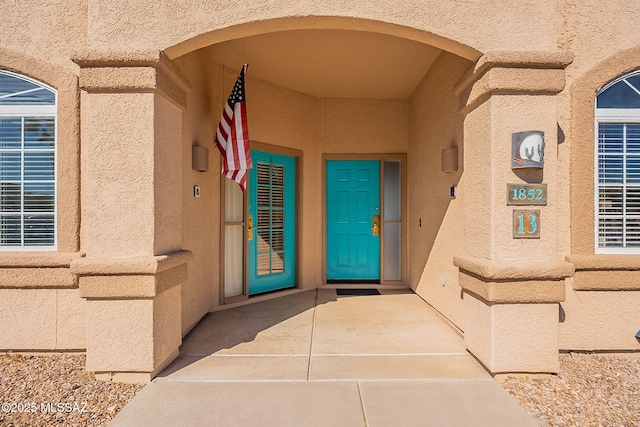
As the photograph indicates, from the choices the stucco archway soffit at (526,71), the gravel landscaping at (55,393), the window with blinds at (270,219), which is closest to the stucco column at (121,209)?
the gravel landscaping at (55,393)

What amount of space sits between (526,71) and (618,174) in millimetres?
1630

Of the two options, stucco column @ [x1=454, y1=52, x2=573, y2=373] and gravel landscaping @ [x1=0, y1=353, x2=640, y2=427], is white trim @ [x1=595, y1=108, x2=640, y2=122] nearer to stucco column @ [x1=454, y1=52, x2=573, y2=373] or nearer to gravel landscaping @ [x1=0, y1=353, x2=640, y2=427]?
stucco column @ [x1=454, y1=52, x2=573, y2=373]

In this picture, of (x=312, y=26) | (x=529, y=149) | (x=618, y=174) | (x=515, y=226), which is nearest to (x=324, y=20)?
(x=312, y=26)

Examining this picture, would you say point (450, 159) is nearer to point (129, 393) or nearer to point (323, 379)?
→ point (323, 379)

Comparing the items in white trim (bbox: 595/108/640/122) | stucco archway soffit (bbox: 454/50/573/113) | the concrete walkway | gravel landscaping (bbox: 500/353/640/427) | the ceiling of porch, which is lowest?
gravel landscaping (bbox: 500/353/640/427)

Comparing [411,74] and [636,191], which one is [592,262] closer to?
[636,191]

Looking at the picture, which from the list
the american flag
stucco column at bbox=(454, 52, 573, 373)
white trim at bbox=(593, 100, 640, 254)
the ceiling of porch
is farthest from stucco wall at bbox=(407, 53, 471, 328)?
the american flag

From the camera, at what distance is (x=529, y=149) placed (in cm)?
296

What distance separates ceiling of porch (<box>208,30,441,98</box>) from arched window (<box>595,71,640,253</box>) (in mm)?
2039

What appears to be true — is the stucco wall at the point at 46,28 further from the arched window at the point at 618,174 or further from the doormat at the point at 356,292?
the arched window at the point at 618,174

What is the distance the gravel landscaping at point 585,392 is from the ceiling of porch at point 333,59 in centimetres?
379

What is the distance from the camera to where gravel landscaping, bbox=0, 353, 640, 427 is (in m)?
2.50

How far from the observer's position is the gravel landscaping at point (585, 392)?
98.7 inches

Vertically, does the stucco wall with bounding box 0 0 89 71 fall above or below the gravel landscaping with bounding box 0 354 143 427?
above
